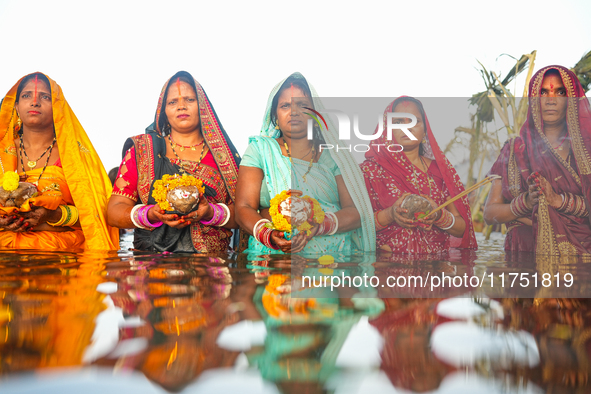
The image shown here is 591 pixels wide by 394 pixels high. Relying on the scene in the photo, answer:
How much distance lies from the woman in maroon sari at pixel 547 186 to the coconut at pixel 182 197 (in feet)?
3.27

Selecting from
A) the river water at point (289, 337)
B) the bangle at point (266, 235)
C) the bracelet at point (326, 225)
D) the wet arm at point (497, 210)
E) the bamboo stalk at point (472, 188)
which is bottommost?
the river water at point (289, 337)

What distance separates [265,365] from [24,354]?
202mm

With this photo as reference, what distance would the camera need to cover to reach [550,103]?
1.25m

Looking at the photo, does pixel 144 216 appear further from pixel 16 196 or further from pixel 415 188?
pixel 415 188

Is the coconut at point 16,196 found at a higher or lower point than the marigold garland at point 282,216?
higher

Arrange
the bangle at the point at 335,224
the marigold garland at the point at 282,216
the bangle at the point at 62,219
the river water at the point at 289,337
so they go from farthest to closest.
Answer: the bangle at the point at 62,219, the bangle at the point at 335,224, the marigold garland at the point at 282,216, the river water at the point at 289,337

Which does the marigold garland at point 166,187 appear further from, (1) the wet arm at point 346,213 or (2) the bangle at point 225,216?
(1) the wet arm at point 346,213

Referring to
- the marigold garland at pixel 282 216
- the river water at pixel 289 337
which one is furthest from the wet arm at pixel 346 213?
the river water at pixel 289 337

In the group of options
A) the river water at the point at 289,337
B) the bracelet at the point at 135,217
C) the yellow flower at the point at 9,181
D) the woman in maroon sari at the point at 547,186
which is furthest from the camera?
the bracelet at the point at 135,217

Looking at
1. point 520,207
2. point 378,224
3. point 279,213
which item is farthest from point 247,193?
point 520,207

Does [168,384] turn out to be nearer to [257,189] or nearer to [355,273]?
[355,273]

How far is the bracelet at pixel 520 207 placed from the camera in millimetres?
1179

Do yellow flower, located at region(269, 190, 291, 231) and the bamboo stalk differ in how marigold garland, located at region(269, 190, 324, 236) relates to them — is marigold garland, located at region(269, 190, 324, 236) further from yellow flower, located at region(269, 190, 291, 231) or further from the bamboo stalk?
the bamboo stalk

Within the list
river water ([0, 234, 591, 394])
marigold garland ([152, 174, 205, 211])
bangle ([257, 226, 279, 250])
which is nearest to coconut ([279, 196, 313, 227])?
bangle ([257, 226, 279, 250])
